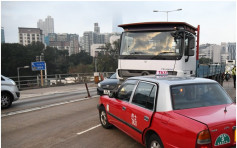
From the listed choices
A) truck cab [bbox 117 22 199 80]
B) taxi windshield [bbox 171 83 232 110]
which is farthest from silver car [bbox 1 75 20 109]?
taxi windshield [bbox 171 83 232 110]

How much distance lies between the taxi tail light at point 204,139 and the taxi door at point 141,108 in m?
1.01

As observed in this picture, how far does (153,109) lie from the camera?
3910 millimetres

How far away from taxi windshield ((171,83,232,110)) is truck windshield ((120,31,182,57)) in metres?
3.83

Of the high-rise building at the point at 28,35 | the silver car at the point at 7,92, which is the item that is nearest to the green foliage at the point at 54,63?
the silver car at the point at 7,92

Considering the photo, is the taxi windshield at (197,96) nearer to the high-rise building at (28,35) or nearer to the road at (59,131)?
the road at (59,131)

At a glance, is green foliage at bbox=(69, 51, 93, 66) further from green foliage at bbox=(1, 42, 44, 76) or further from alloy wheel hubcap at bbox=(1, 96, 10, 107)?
alloy wheel hubcap at bbox=(1, 96, 10, 107)

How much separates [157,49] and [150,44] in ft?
1.13

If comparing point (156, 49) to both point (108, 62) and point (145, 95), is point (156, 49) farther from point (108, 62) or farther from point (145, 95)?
point (108, 62)

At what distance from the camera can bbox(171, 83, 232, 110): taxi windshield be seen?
12.4 ft

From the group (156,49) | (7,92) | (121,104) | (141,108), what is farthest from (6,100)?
(141,108)

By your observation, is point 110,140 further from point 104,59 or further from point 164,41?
point 104,59

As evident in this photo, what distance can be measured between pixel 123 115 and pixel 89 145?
1.02 m

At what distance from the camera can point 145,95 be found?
4.32 metres

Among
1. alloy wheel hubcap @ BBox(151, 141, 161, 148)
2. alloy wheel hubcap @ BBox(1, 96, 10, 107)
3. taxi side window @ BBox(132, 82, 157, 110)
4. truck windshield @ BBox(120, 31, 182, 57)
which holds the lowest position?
alloy wheel hubcap @ BBox(1, 96, 10, 107)
